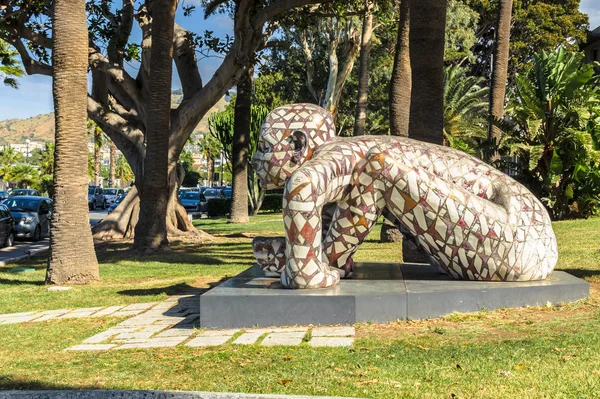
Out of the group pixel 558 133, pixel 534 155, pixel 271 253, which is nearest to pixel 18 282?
pixel 271 253

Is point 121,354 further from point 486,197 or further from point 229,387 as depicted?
point 486,197

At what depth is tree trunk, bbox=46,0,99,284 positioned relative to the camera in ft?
38.0

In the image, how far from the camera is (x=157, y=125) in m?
16.2

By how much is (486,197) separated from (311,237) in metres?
2.03

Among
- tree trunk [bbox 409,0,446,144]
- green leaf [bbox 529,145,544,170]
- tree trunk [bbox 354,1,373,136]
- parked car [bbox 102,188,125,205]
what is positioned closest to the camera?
tree trunk [bbox 409,0,446,144]

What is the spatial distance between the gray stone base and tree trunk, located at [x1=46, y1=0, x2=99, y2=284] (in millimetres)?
5028

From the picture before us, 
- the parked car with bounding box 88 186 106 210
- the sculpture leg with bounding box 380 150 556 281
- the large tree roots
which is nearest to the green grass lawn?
the sculpture leg with bounding box 380 150 556 281

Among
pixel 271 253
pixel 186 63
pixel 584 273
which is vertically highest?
pixel 186 63

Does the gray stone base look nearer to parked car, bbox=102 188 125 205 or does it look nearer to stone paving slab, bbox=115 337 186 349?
stone paving slab, bbox=115 337 186 349

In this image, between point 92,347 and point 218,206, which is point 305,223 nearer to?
point 92,347

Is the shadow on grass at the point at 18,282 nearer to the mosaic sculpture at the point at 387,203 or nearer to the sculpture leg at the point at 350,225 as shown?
the mosaic sculpture at the point at 387,203

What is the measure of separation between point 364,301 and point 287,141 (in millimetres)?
1943

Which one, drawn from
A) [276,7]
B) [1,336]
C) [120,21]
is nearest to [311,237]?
[1,336]

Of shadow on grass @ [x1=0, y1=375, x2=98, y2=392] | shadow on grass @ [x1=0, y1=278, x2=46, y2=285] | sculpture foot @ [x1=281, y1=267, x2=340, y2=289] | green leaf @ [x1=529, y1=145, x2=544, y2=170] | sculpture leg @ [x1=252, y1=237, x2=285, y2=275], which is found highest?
green leaf @ [x1=529, y1=145, x2=544, y2=170]
